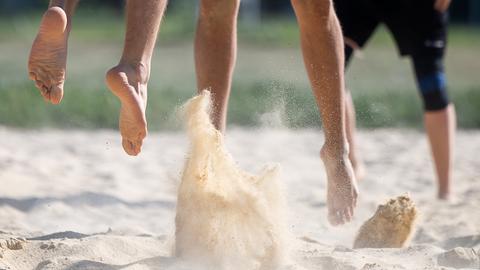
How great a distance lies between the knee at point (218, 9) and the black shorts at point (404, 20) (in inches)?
58.8

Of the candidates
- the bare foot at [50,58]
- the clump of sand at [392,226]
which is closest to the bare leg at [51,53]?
the bare foot at [50,58]

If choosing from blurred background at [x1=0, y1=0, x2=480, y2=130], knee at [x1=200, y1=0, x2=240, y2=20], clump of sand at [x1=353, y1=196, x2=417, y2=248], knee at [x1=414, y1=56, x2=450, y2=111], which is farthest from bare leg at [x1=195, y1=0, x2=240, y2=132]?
knee at [x1=414, y1=56, x2=450, y2=111]

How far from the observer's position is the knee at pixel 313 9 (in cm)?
330

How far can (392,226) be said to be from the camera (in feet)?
11.8

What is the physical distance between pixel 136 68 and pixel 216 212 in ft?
1.73

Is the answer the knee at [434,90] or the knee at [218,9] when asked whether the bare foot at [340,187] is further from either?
the knee at [434,90]

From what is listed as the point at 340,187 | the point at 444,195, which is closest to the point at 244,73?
the point at 444,195

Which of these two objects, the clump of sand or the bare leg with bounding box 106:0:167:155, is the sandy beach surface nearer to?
the clump of sand

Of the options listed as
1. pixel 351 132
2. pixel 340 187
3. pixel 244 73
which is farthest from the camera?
pixel 244 73

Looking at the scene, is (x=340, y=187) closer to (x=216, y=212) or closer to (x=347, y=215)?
(x=347, y=215)

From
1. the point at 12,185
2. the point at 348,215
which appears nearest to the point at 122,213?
the point at 12,185

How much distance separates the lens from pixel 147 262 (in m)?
3.01

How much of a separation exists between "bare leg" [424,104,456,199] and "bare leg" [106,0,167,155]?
7.35ft

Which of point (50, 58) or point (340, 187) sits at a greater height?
point (50, 58)
